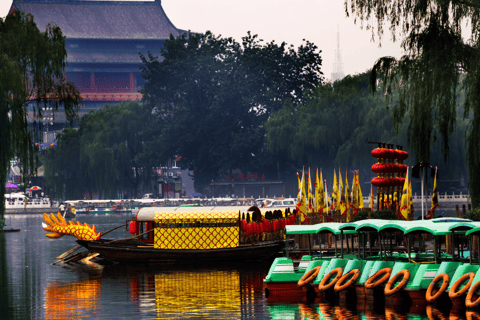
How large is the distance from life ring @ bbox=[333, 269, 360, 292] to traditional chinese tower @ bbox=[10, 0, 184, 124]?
10365 cm

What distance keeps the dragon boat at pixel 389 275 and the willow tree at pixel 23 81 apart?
15889mm

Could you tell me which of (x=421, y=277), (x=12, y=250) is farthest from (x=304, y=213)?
(x=12, y=250)

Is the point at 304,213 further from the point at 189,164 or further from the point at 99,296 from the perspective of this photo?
the point at 189,164

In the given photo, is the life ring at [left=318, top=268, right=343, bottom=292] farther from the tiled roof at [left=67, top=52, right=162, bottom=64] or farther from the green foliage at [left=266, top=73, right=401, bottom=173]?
the tiled roof at [left=67, top=52, right=162, bottom=64]

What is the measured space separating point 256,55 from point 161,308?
74.0 metres

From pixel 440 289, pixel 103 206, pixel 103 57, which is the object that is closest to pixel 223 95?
pixel 103 206

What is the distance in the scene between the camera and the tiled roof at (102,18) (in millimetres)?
126875

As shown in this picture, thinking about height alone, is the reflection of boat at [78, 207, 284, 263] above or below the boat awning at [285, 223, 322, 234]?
below

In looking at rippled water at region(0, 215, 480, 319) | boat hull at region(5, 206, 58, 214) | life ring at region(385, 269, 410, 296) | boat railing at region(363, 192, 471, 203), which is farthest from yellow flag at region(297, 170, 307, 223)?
boat hull at region(5, 206, 58, 214)

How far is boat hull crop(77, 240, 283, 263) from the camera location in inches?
1462

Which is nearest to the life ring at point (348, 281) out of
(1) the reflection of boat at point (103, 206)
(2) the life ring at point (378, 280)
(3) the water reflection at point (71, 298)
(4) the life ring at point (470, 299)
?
(2) the life ring at point (378, 280)

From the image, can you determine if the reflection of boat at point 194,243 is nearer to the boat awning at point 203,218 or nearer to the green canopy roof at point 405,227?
the boat awning at point 203,218

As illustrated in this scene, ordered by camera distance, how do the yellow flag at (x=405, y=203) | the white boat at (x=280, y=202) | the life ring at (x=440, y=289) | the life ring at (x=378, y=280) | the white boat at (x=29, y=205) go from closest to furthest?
1. the life ring at (x=440, y=289)
2. the life ring at (x=378, y=280)
3. the yellow flag at (x=405, y=203)
4. the white boat at (x=280, y=202)
5. the white boat at (x=29, y=205)

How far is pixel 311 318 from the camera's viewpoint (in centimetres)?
2114
